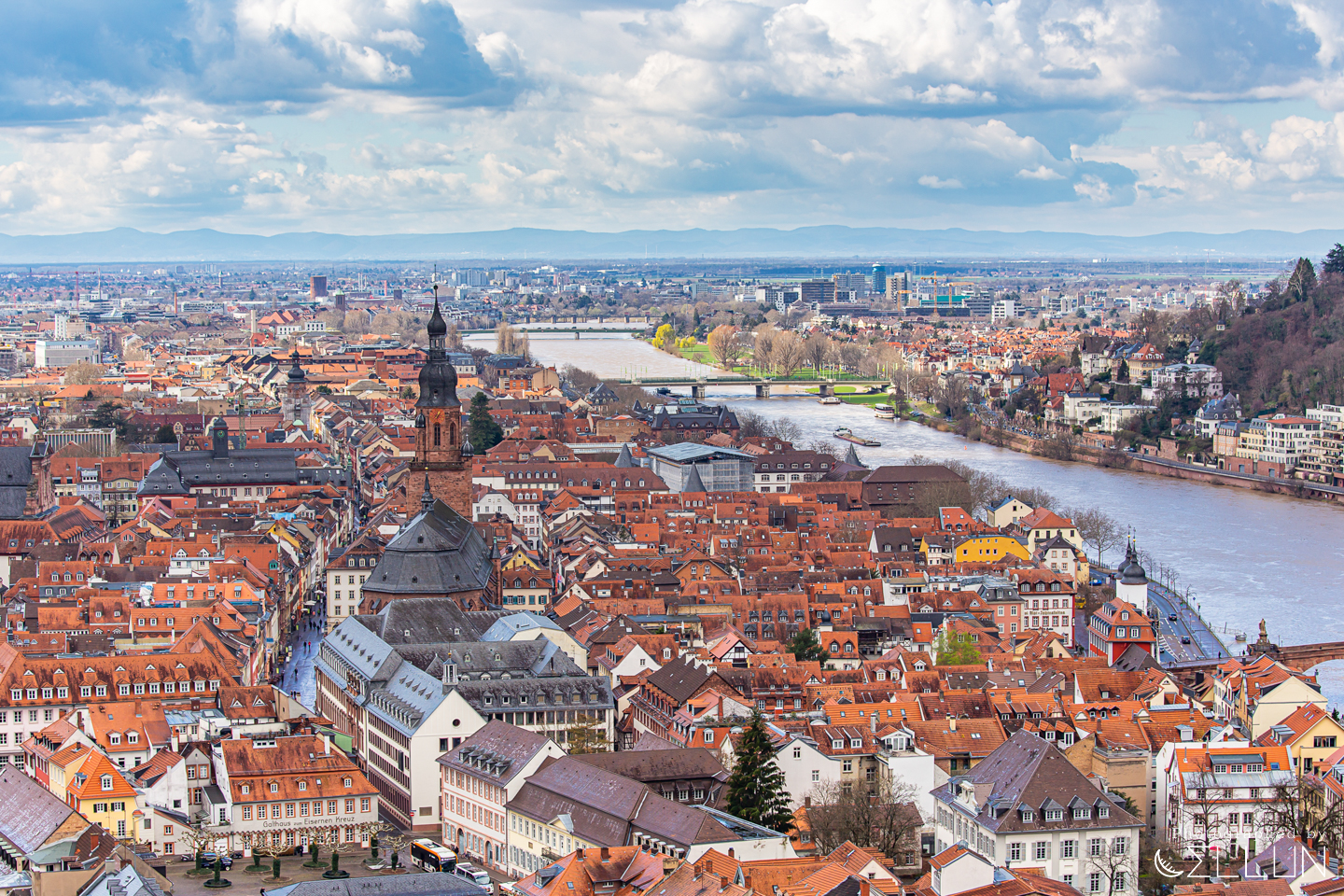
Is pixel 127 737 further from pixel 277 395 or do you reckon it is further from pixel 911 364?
pixel 911 364

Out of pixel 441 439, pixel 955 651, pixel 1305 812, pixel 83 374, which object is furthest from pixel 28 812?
pixel 83 374

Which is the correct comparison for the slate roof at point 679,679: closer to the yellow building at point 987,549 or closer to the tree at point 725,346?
the yellow building at point 987,549

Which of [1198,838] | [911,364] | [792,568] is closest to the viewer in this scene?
[1198,838]

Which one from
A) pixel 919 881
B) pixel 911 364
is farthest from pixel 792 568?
pixel 911 364

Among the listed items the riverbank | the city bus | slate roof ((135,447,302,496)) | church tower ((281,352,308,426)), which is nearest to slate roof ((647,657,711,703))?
the city bus

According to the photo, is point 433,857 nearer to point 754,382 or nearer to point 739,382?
point 754,382
